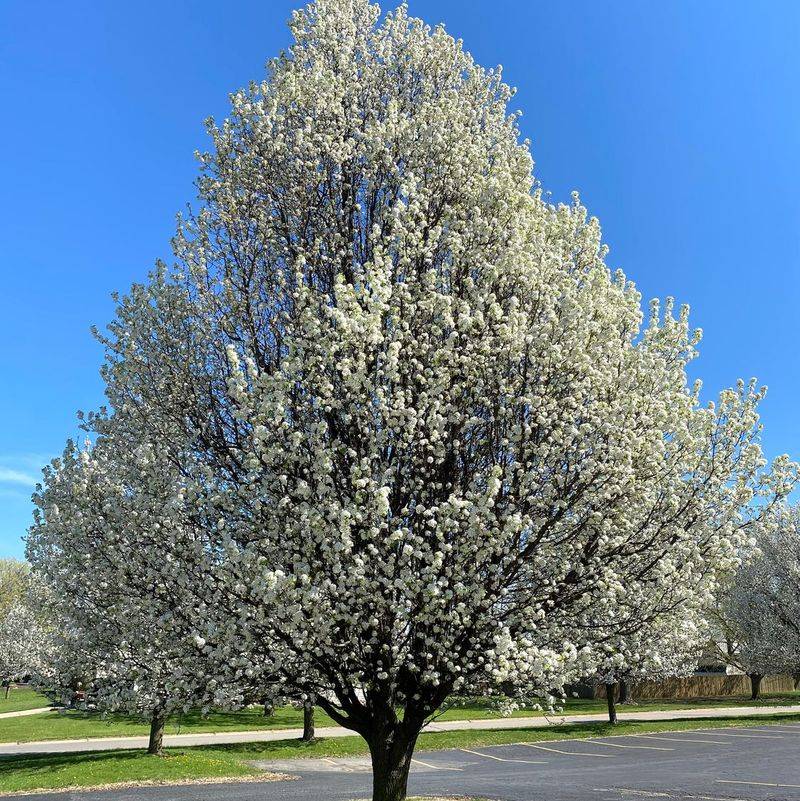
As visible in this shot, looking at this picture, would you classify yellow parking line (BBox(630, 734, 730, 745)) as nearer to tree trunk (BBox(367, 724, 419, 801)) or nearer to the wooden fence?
tree trunk (BBox(367, 724, 419, 801))

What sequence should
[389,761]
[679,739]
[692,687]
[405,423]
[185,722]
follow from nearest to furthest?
[405,423] < [389,761] < [679,739] < [185,722] < [692,687]

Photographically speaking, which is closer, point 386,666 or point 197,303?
point 386,666

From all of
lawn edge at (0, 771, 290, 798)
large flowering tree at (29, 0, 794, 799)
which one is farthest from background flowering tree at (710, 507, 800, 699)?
large flowering tree at (29, 0, 794, 799)

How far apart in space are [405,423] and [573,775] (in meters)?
18.0

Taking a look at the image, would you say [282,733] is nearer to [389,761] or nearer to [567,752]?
[567,752]

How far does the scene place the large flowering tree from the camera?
934 centimetres

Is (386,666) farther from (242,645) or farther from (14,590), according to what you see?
(14,590)

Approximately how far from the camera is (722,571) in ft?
37.2

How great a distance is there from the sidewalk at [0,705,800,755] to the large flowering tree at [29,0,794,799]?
22395 mm

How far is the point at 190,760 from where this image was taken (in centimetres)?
2316

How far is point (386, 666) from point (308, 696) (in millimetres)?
1408

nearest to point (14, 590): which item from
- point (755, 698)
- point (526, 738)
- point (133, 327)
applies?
point (526, 738)

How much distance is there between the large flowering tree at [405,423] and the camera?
934 centimetres

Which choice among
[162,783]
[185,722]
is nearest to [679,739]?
[162,783]
